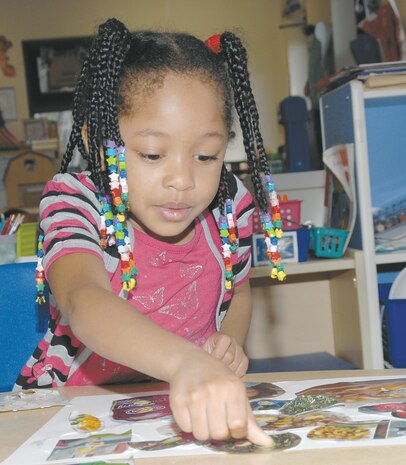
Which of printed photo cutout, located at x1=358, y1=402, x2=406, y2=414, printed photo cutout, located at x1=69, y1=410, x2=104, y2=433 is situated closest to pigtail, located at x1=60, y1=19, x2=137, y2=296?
printed photo cutout, located at x1=69, y1=410, x2=104, y2=433

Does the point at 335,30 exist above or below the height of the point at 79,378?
above

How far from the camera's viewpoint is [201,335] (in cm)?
112

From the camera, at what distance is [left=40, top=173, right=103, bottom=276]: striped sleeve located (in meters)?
0.93

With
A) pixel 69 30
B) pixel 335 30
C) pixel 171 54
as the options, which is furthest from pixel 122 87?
pixel 69 30

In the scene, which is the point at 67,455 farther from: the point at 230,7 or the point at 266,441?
the point at 230,7

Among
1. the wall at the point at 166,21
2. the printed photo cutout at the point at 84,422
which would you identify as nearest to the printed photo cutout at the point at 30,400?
the printed photo cutout at the point at 84,422

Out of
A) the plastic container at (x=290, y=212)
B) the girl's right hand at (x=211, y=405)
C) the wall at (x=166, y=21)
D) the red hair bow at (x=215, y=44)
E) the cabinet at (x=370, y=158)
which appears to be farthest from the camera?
the wall at (x=166, y=21)

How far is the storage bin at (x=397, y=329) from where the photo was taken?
5.77 feet

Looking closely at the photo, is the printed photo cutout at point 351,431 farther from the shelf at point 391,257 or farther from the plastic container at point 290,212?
the plastic container at point 290,212

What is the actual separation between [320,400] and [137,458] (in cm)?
22

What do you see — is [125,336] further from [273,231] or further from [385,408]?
[273,231]

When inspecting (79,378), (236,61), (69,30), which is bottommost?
(79,378)

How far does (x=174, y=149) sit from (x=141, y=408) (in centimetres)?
28

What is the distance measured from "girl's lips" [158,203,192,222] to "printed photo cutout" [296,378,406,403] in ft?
0.85
